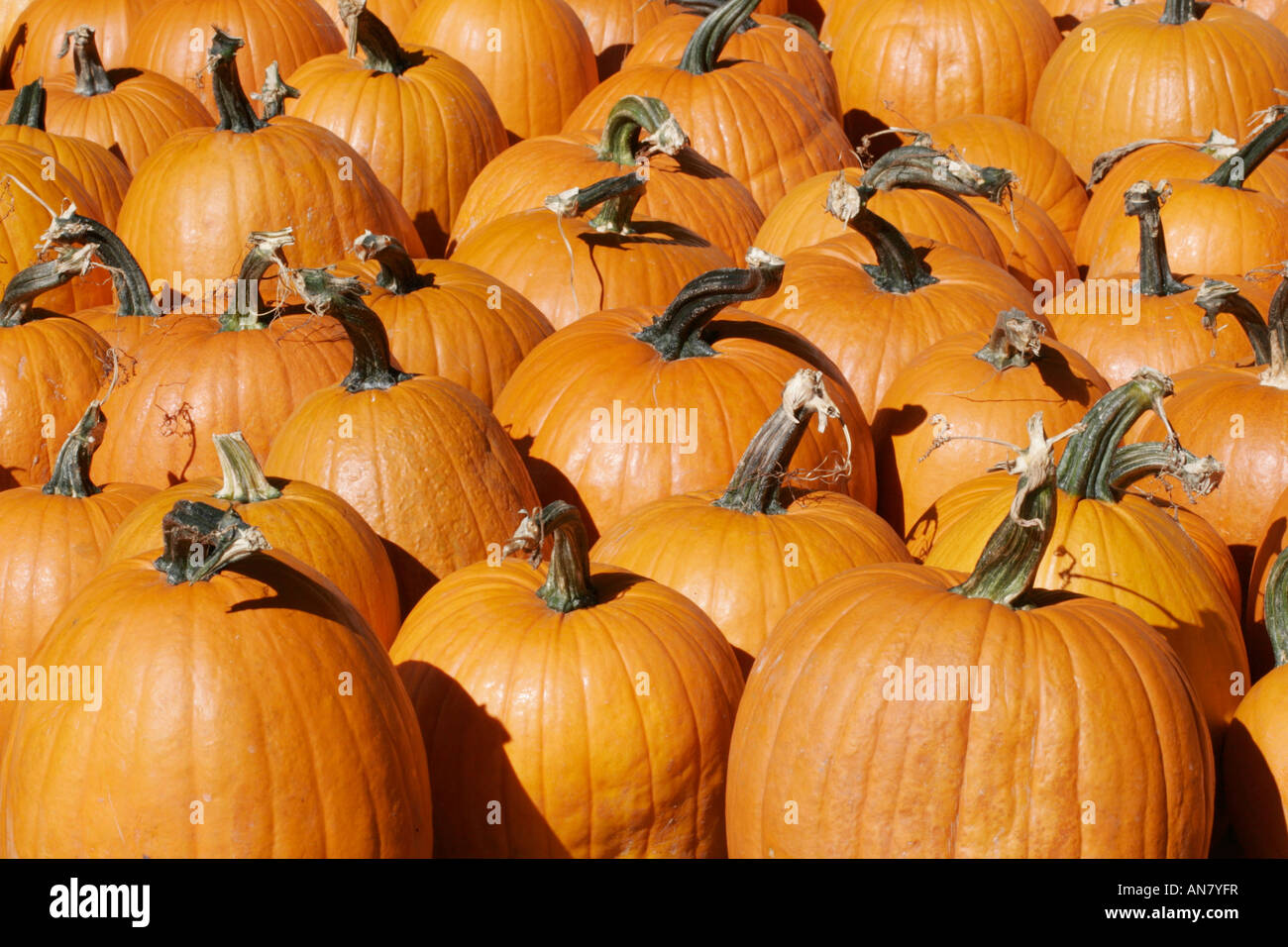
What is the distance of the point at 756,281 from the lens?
3625 mm

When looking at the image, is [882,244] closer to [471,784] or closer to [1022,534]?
[1022,534]

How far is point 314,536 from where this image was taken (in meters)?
3.10

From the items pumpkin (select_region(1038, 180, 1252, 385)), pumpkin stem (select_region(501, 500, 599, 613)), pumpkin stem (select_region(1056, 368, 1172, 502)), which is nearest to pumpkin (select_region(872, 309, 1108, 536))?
pumpkin (select_region(1038, 180, 1252, 385))

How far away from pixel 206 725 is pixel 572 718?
78 centimetres

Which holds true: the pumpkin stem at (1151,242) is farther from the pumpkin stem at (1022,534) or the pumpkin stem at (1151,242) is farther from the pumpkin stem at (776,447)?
the pumpkin stem at (1022,534)

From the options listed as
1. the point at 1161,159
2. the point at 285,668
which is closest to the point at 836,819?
the point at 285,668

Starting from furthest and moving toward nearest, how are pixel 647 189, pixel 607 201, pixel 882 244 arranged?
pixel 647 189 < pixel 607 201 < pixel 882 244

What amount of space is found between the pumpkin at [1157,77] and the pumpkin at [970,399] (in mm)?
2509

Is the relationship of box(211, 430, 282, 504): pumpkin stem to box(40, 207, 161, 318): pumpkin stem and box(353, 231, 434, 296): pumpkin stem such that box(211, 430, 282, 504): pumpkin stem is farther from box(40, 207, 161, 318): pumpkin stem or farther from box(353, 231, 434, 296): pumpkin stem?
box(40, 207, 161, 318): pumpkin stem

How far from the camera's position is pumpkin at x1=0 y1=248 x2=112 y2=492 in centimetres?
401

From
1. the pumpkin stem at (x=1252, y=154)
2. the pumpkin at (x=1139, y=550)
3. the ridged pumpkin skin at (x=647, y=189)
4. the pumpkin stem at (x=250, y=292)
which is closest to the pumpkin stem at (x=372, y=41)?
the ridged pumpkin skin at (x=647, y=189)

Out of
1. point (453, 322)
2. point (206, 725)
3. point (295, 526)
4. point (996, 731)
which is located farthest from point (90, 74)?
point (996, 731)

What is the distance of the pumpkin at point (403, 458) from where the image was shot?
341cm
